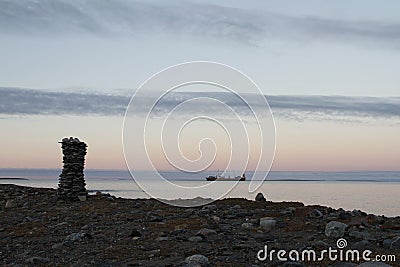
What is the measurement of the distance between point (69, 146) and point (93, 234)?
491 inches

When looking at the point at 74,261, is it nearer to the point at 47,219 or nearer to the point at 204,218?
the point at 204,218

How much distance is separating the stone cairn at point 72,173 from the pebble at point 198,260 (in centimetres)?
1760

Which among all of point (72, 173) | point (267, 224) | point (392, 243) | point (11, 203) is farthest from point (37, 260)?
point (72, 173)

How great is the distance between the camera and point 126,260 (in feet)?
50.3

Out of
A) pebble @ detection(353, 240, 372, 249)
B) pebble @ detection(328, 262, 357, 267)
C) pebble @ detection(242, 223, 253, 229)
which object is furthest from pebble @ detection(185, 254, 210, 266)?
pebble @ detection(242, 223, 253, 229)

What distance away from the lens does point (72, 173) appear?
31.2 m

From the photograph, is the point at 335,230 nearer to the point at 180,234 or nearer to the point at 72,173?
the point at 180,234

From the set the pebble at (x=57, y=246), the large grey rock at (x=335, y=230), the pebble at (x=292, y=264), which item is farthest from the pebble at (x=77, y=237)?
the large grey rock at (x=335, y=230)

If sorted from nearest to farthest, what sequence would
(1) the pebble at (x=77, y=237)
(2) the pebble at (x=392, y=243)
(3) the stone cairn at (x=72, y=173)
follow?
(2) the pebble at (x=392, y=243), (1) the pebble at (x=77, y=237), (3) the stone cairn at (x=72, y=173)

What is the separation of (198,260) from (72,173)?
1835 cm

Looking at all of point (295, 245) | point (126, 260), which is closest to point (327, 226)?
point (295, 245)

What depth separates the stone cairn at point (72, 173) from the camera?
31.1m

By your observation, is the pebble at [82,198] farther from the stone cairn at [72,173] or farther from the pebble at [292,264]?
the pebble at [292,264]

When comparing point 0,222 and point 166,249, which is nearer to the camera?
point 166,249
